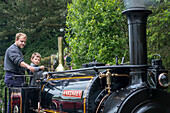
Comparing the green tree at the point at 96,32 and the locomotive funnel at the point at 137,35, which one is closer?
the locomotive funnel at the point at 137,35

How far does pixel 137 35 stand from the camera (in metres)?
2.84

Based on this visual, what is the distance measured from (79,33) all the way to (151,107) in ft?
17.5

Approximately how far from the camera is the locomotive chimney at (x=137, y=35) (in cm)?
280

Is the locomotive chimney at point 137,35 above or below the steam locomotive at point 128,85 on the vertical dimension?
above

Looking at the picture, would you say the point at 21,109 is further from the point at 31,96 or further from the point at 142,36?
the point at 142,36

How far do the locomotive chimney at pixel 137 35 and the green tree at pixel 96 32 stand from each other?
4.17m

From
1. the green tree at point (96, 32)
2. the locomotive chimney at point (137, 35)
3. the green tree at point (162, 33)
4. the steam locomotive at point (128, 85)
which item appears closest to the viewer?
the steam locomotive at point (128, 85)

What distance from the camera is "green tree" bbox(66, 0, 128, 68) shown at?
287 inches

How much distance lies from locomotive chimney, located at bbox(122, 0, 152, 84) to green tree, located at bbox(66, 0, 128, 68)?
4.17 meters

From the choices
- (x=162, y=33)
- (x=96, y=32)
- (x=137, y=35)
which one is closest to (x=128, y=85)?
(x=137, y=35)

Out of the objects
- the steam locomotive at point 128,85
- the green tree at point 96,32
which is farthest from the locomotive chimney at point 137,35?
the green tree at point 96,32

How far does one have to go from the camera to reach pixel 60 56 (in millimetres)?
4590

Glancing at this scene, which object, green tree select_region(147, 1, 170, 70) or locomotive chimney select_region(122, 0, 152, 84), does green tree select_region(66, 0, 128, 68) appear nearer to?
green tree select_region(147, 1, 170, 70)

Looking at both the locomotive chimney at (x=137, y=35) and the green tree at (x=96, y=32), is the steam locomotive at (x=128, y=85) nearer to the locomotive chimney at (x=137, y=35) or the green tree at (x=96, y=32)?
the locomotive chimney at (x=137, y=35)
